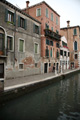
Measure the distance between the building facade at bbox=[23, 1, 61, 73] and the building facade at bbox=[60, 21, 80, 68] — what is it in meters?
11.9

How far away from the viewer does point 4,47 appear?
1073 cm

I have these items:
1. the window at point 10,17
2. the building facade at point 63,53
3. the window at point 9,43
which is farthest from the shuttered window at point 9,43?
the building facade at point 63,53

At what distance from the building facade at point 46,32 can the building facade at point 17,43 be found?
111 cm

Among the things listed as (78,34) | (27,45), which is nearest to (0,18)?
(27,45)

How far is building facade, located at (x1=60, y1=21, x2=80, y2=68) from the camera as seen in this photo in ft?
102

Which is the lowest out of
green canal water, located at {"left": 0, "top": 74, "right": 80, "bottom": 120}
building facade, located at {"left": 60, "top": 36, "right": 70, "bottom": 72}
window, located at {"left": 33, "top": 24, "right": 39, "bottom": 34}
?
green canal water, located at {"left": 0, "top": 74, "right": 80, "bottom": 120}

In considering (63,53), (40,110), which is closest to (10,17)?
(40,110)

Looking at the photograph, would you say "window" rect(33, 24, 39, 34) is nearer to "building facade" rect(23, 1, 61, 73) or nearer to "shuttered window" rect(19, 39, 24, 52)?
"building facade" rect(23, 1, 61, 73)

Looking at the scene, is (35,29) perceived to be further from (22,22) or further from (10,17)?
(10,17)

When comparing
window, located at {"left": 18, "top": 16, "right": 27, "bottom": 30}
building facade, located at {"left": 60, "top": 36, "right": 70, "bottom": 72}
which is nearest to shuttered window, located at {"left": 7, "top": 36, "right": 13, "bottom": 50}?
window, located at {"left": 18, "top": 16, "right": 27, "bottom": 30}

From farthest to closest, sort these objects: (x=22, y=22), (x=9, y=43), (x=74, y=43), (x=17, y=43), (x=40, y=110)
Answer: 1. (x=74, y=43)
2. (x=22, y=22)
3. (x=17, y=43)
4. (x=9, y=43)
5. (x=40, y=110)

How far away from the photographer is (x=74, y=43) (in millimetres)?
31594

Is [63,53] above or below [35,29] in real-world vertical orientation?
below

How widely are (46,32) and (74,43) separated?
56.8 ft
